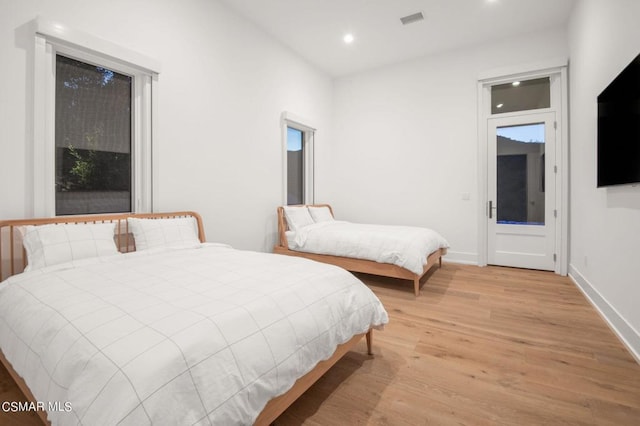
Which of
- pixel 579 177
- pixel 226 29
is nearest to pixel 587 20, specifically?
pixel 579 177

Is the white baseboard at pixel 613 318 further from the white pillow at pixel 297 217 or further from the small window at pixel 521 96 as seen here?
the white pillow at pixel 297 217

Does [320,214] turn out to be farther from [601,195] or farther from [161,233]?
[601,195]

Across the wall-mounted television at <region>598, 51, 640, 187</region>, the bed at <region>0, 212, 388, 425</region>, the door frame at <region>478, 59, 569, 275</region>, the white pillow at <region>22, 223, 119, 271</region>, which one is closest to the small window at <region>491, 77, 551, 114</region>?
the door frame at <region>478, 59, 569, 275</region>

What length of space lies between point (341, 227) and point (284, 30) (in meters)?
2.68

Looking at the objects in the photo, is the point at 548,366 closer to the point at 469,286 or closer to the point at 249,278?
the point at 469,286

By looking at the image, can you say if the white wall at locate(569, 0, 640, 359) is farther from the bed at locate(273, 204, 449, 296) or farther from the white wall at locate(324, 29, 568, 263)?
the bed at locate(273, 204, 449, 296)

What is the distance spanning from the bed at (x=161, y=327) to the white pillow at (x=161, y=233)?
0.83ft

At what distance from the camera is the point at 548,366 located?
1.85 metres

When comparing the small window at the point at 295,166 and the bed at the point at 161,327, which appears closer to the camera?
the bed at the point at 161,327

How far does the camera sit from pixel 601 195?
2.57m

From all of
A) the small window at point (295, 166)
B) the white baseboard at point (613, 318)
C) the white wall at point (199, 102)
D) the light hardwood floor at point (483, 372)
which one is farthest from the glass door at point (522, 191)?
the white wall at point (199, 102)

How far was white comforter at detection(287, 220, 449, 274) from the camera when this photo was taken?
3.15 metres

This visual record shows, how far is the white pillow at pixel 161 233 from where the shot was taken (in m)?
2.34

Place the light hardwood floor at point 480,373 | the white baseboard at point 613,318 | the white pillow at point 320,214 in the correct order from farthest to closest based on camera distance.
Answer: the white pillow at point 320,214 < the white baseboard at point 613,318 < the light hardwood floor at point 480,373
